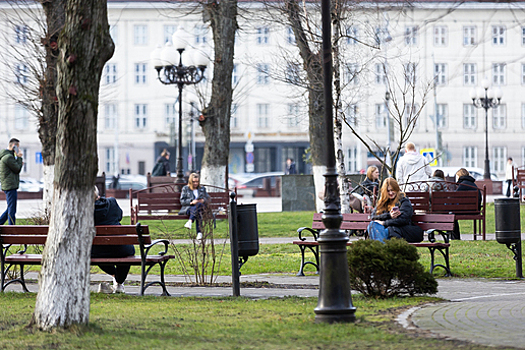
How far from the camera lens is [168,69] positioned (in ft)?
75.3

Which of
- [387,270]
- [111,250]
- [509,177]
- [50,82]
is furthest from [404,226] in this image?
[509,177]

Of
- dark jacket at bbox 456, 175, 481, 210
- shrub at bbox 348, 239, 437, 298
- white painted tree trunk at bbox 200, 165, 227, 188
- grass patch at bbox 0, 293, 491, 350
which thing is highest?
white painted tree trunk at bbox 200, 165, 227, 188

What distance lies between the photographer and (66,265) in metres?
6.94

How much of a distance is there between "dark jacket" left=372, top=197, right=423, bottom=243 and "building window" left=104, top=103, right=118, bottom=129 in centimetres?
5505

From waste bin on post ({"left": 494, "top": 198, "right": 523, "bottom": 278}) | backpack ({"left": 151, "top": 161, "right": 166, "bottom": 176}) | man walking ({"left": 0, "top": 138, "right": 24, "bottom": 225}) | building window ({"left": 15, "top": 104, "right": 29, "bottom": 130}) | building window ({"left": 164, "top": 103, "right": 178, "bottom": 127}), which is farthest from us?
building window ({"left": 164, "top": 103, "right": 178, "bottom": 127})

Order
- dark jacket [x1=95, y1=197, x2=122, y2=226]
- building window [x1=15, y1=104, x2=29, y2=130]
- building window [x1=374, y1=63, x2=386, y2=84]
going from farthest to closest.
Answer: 1. building window [x1=15, y1=104, x2=29, y2=130]
2. building window [x1=374, y1=63, x2=386, y2=84]
3. dark jacket [x1=95, y1=197, x2=122, y2=226]

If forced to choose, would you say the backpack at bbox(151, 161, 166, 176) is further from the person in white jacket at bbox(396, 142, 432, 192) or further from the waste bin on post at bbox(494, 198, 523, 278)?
the waste bin on post at bbox(494, 198, 523, 278)

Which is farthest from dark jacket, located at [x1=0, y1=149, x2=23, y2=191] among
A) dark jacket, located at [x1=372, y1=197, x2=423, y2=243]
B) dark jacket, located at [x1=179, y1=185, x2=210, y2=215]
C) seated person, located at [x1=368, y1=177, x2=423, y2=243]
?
dark jacket, located at [x1=372, y1=197, x2=423, y2=243]

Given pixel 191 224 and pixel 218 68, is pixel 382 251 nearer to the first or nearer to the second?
pixel 191 224

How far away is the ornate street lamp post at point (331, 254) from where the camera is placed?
23.7 feet

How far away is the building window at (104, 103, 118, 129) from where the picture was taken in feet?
211

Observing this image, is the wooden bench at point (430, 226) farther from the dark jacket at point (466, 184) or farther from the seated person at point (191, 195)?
the seated person at point (191, 195)

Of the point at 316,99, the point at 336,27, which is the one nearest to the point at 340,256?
the point at 336,27

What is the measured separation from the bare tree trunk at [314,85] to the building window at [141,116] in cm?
4288
